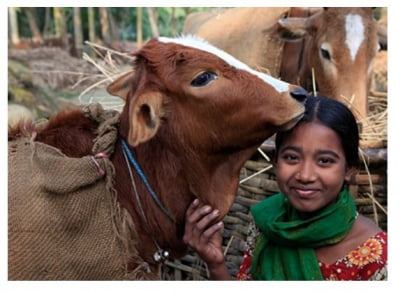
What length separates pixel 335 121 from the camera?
215 centimetres

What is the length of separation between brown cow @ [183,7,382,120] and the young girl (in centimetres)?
126

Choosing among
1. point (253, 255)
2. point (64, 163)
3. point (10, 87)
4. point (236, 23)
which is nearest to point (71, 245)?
point (64, 163)

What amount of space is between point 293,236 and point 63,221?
0.81 meters

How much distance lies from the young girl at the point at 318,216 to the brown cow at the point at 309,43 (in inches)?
49.4

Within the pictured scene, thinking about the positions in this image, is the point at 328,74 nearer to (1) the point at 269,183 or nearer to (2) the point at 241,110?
(1) the point at 269,183

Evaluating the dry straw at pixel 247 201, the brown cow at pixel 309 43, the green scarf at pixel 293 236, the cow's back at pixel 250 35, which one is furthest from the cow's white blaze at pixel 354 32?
the green scarf at pixel 293 236

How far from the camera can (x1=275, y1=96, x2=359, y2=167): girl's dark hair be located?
2.14 m

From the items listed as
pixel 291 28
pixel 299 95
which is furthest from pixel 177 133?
pixel 291 28

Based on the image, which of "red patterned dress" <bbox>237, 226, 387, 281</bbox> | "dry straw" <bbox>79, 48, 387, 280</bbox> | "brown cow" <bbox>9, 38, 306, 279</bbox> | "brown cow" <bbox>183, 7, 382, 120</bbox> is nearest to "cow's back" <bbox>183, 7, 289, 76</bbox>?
"brown cow" <bbox>183, 7, 382, 120</bbox>

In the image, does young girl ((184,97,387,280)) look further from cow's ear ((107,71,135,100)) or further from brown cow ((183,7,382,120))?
brown cow ((183,7,382,120))

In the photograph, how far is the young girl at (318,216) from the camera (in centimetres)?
210

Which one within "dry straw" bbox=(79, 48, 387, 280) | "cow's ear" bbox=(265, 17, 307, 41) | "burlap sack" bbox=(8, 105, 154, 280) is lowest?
"dry straw" bbox=(79, 48, 387, 280)

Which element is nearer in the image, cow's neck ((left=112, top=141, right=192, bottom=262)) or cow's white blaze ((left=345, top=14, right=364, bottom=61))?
cow's neck ((left=112, top=141, right=192, bottom=262))
